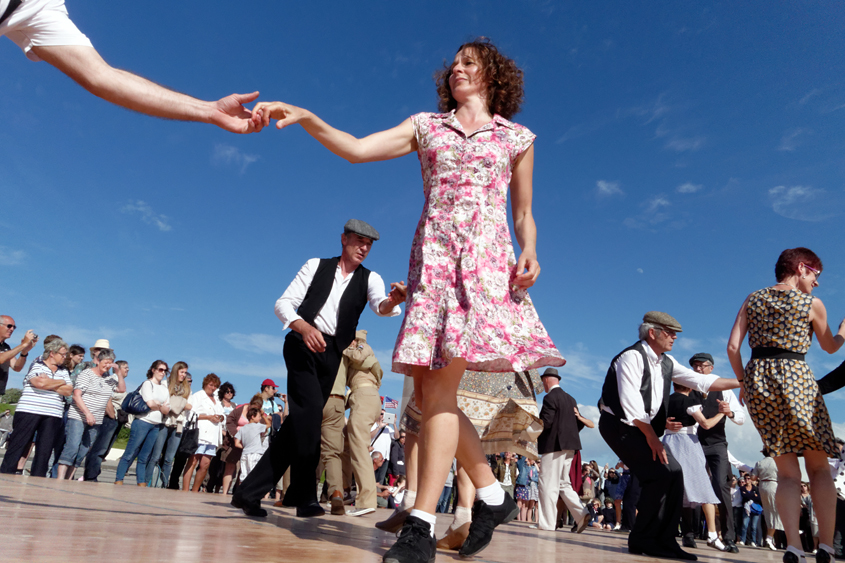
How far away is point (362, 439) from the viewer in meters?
6.53

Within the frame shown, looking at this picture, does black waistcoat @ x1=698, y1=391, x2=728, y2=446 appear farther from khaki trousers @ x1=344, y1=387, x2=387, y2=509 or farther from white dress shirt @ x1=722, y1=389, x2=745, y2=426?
khaki trousers @ x1=344, y1=387, x2=387, y2=509

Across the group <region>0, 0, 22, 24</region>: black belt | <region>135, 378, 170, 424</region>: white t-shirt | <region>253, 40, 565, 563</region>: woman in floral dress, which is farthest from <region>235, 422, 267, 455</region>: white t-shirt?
<region>0, 0, 22, 24</region>: black belt

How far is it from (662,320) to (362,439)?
3.28 metres

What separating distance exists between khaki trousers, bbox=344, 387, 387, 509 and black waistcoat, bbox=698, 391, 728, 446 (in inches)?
168

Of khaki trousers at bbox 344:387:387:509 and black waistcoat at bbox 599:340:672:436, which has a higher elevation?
black waistcoat at bbox 599:340:672:436

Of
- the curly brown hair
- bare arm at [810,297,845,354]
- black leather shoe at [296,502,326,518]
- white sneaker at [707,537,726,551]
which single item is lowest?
white sneaker at [707,537,726,551]

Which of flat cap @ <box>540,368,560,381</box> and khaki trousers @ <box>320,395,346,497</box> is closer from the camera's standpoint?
khaki trousers @ <box>320,395,346,497</box>

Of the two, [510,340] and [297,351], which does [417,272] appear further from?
[297,351]

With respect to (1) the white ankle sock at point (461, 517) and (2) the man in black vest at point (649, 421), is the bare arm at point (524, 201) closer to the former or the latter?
(1) the white ankle sock at point (461, 517)

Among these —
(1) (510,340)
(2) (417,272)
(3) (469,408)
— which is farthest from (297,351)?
(1) (510,340)

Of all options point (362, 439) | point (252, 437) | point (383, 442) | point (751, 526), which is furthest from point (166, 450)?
point (751, 526)

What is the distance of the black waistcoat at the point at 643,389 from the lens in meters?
4.80

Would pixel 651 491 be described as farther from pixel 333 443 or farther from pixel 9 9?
pixel 9 9

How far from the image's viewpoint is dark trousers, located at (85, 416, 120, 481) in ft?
31.0
